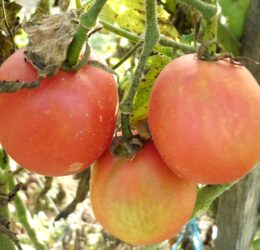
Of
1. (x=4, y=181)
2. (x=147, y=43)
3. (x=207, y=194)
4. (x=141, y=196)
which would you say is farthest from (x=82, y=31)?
(x=4, y=181)

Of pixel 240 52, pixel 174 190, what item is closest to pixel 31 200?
pixel 240 52

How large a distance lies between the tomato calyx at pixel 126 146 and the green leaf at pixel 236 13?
401 millimetres

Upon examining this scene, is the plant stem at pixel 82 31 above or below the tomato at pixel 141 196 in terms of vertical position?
above

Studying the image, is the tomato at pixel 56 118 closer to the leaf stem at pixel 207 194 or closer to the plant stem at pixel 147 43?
the plant stem at pixel 147 43

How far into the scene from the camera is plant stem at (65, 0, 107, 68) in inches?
25.7

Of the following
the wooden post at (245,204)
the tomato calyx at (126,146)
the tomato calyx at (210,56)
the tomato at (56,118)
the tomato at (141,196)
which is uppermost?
the tomato calyx at (210,56)

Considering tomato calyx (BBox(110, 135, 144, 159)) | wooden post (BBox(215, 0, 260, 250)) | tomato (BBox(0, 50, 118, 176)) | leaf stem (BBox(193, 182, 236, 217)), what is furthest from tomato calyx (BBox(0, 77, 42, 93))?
wooden post (BBox(215, 0, 260, 250))

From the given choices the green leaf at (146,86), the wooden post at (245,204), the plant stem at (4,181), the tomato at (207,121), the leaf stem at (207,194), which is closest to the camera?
the tomato at (207,121)

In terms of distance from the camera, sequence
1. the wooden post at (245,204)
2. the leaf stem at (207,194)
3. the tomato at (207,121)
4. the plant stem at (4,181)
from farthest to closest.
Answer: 1. the plant stem at (4,181)
2. the wooden post at (245,204)
3. the leaf stem at (207,194)
4. the tomato at (207,121)

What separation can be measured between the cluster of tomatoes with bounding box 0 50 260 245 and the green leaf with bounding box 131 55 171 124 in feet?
0.34

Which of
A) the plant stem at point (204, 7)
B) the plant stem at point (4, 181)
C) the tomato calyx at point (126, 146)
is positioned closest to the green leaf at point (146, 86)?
the tomato calyx at point (126, 146)

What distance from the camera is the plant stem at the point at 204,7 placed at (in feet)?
2.18

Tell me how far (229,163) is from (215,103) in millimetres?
67

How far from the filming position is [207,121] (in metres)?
0.62
